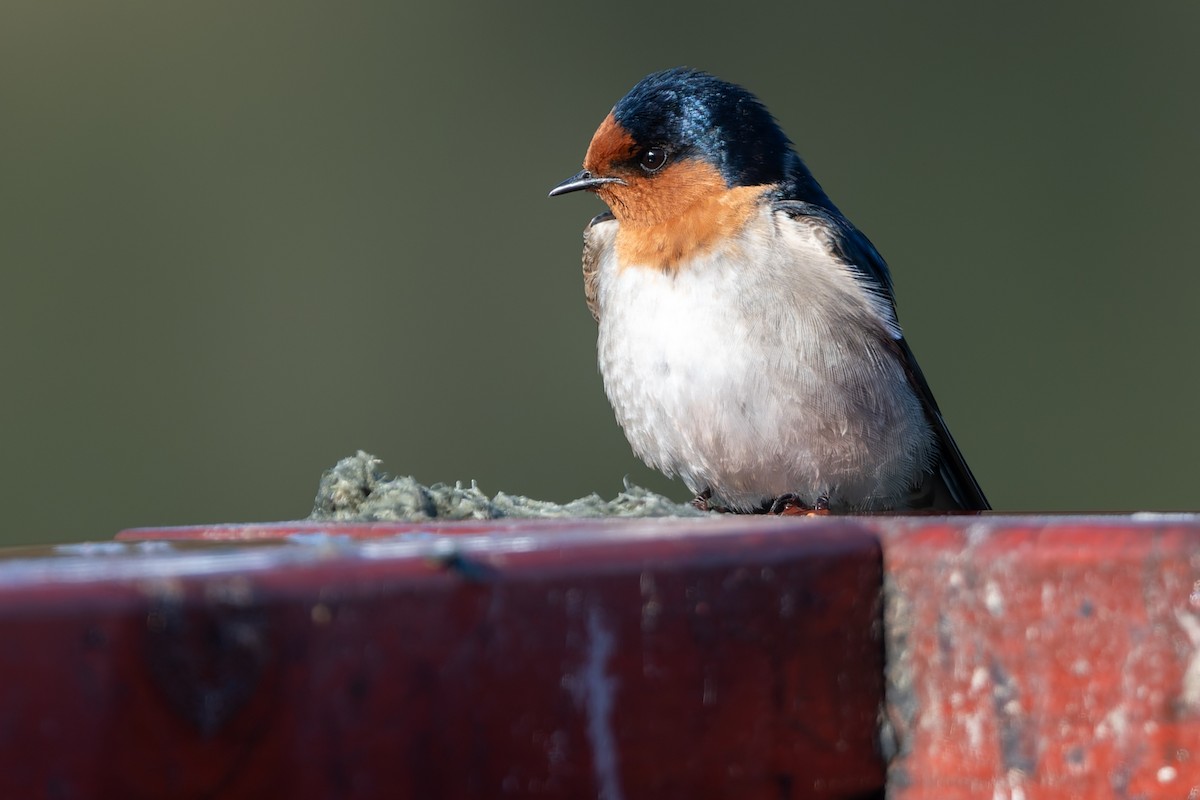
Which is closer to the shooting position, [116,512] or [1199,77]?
[116,512]

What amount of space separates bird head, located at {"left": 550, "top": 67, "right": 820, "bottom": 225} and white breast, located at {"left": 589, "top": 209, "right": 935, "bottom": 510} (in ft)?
0.32

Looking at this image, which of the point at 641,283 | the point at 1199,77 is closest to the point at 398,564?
the point at 641,283

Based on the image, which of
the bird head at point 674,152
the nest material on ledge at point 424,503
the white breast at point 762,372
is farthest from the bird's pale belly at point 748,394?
the nest material on ledge at point 424,503

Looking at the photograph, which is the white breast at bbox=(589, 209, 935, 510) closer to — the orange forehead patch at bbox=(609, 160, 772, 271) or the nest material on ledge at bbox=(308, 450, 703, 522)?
the orange forehead patch at bbox=(609, 160, 772, 271)

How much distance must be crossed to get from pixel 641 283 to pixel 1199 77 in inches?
Result: 190

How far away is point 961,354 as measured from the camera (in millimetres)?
5816

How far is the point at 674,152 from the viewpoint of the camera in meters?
2.39

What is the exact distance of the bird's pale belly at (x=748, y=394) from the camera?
85.0 inches

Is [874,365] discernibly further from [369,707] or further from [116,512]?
[116,512]

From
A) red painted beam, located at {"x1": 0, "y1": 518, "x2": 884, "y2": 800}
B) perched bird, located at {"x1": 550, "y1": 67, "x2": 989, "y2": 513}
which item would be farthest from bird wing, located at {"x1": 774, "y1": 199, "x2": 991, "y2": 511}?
red painted beam, located at {"x1": 0, "y1": 518, "x2": 884, "y2": 800}

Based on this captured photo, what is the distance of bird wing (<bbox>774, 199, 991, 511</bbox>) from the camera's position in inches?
91.7

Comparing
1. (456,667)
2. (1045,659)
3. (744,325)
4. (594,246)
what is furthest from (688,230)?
(456,667)

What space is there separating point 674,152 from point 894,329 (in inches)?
16.5

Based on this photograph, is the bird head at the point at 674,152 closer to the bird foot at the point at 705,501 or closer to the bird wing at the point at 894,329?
the bird wing at the point at 894,329
